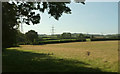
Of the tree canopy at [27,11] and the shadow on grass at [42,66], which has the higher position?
the tree canopy at [27,11]

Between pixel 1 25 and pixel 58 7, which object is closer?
pixel 1 25

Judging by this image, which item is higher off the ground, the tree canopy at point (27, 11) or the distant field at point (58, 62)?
the tree canopy at point (27, 11)

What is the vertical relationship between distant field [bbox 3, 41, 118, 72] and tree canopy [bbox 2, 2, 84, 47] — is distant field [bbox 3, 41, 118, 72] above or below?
below

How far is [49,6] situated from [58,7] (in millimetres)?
996

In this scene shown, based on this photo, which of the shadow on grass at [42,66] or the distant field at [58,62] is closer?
the shadow on grass at [42,66]

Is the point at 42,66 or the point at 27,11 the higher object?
the point at 27,11

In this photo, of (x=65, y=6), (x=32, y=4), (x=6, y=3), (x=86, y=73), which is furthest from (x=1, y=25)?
(x=86, y=73)

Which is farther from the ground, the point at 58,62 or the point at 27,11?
the point at 27,11

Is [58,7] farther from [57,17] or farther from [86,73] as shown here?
[86,73]

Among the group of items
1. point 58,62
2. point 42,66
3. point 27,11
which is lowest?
point 58,62

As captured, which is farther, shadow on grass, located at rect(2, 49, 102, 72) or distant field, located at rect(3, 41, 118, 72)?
distant field, located at rect(3, 41, 118, 72)

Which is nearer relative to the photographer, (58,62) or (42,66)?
(42,66)

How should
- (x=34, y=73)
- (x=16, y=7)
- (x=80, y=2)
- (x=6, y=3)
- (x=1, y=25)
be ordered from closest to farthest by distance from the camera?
1. (x=34, y=73)
2. (x=1, y=25)
3. (x=80, y=2)
4. (x=6, y=3)
5. (x=16, y=7)

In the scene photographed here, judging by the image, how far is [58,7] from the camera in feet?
56.9
